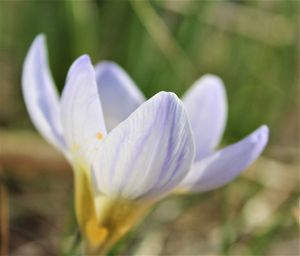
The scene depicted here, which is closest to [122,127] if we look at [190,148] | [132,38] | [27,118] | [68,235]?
[190,148]

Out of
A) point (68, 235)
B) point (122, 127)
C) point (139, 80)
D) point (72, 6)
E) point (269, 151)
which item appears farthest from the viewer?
point (269, 151)

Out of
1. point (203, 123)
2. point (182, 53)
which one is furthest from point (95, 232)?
point (182, 53)

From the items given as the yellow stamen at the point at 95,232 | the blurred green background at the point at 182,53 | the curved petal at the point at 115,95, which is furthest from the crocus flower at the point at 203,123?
the blurred green background at the point at 182,53

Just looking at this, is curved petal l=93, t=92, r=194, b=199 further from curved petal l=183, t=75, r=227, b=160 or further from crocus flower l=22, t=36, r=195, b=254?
curved petal l=183, t=75, r=227, b=160

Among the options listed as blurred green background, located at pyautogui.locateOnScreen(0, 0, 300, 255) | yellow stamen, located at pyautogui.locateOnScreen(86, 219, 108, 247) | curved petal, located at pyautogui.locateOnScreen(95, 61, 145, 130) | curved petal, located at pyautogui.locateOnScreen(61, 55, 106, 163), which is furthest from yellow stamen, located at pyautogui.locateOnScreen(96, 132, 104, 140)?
blurred green background, located at pyautogui.locateOnScreen(0, 0, 300, 255)

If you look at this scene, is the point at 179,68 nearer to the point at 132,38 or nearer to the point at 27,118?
the point at 132,38

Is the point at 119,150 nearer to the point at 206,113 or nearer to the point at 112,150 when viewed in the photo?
the point at 112,150
